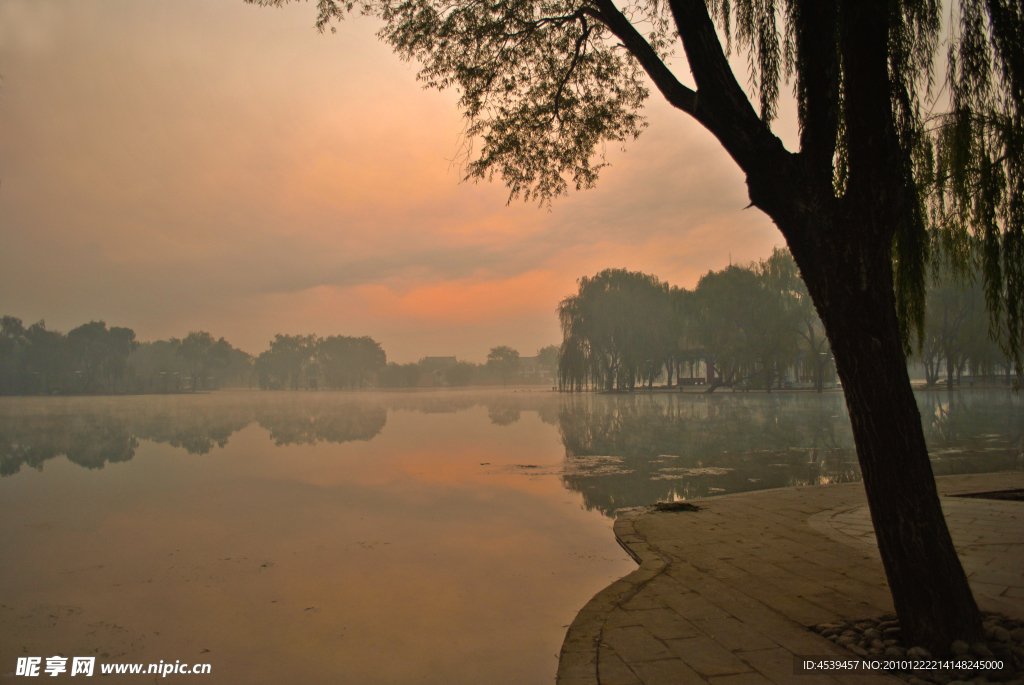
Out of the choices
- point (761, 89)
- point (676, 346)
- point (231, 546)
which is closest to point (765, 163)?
point (761, 89)

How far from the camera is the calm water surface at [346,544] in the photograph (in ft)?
10.2

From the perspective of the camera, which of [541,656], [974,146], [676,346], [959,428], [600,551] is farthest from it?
[676,346]

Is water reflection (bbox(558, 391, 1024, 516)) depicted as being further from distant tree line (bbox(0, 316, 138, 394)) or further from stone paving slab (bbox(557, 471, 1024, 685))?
distant tree line (bbox(0, 316, 138, 394))

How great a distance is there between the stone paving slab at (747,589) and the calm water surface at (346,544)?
29cm

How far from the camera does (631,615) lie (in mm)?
3238

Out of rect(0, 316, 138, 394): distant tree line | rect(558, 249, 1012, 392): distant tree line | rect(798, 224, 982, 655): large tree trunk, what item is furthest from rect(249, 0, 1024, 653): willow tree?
rect(0, 316, 138, 394): distant tree line

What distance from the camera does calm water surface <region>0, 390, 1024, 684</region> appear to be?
10.2 feet

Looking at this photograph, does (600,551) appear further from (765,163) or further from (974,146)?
(974,146)

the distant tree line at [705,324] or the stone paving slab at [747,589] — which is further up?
the distant tree line at [705,324]

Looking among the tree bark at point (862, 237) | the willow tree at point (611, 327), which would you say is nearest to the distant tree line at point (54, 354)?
the willow tree at point (611, 327)

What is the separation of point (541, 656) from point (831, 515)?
395 cm

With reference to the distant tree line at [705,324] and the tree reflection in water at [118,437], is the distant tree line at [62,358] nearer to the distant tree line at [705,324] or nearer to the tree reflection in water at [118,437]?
the tree reflection in water at [118,437]

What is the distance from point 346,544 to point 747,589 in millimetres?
3278

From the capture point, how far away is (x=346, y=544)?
516 cm
